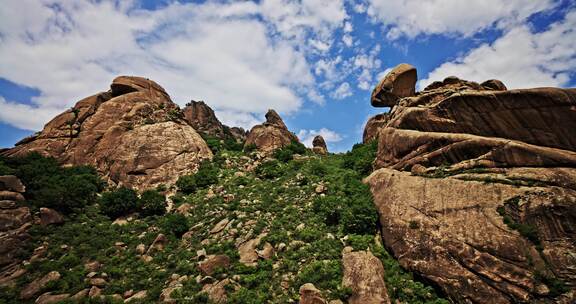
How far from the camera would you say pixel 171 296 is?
19734 mm

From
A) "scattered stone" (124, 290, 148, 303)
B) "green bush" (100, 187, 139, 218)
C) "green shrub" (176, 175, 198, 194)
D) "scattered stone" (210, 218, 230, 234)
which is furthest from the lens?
"green shrub" (176, 175, 198, 194)

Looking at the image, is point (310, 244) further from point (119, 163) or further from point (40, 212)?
point (119, 163)

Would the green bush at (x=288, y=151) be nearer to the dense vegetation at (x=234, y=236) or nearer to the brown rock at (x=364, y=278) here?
the dense vegetation at (x=234, y=236)

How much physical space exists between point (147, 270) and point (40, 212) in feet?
45.3

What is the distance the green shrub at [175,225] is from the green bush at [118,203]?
209 inches

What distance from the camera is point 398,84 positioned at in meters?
39.2

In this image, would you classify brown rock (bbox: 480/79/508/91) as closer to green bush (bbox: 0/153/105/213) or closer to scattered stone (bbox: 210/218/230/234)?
scattered stone (bbox: 210/218/230/234)

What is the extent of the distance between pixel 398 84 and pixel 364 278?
93.5 ft

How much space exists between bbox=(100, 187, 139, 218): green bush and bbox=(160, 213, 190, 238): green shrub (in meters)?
5.30

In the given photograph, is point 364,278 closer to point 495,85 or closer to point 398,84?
point 495,85

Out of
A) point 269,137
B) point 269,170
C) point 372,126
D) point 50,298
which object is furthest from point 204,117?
point 50,298

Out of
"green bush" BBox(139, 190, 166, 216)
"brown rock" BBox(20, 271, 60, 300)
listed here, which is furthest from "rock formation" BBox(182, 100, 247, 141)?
"brown rock" BBox(20, 271, 60, 300)

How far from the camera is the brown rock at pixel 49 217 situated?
1090 inches

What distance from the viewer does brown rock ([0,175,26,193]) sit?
28.1m
